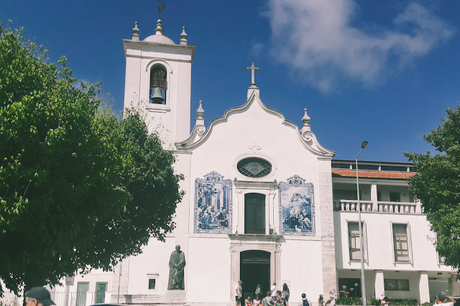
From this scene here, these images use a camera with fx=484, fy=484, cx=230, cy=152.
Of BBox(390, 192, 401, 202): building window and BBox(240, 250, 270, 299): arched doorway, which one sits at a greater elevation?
BBox(390, 192, 401, 202): building window

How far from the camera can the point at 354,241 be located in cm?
3089

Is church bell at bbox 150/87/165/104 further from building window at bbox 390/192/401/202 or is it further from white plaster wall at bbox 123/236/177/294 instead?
building window at bbox 390/192/401/202

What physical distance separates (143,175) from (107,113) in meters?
3.15

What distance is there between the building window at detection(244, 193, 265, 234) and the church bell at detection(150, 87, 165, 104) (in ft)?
28.6

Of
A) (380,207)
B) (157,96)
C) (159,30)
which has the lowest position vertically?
(380,207)

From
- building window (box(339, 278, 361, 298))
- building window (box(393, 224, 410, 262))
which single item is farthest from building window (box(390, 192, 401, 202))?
building window (box(339, 278, 361, 298))

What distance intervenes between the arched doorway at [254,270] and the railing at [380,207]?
634 centimetres

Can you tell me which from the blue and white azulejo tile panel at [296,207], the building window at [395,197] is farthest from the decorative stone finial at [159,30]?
the building window at [395,197]

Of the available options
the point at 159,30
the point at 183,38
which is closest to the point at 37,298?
the point at 183,38

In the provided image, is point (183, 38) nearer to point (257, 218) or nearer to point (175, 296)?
point (257, 218)

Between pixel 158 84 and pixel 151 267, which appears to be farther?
pixel 158 84

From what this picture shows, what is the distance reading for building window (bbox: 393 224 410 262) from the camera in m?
31.0

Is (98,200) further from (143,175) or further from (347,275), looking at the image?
(347,275)

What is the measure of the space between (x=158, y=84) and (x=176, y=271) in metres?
12.8
